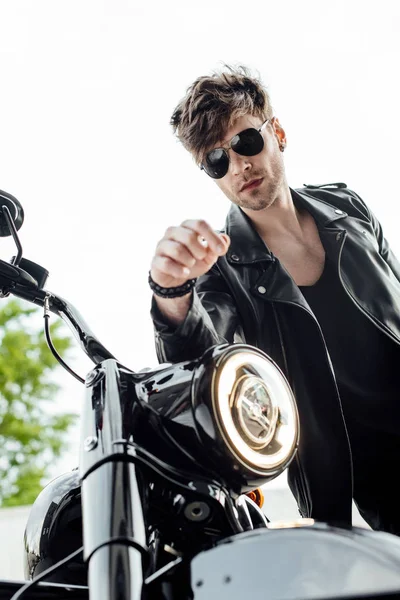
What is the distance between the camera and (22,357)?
20859 millimetres

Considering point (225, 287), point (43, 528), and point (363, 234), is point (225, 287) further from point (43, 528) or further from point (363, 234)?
point (43, 528)

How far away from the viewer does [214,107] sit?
2.82 meters

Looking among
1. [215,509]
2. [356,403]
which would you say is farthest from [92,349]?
[356,403]

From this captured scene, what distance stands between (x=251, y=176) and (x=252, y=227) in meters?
0.24

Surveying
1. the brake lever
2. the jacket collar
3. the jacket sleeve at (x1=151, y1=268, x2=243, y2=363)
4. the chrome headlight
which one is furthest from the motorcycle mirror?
the jacket collar

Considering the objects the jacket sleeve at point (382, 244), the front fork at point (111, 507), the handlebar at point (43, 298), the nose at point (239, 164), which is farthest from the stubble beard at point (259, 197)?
the front fork at point (111, 507)

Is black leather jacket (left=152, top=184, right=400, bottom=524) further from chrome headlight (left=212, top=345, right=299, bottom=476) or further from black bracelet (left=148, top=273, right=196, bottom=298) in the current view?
chrome headlight (left=212, top=345, right=299, bottom=476)

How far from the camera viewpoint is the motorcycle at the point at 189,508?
2.72 feet

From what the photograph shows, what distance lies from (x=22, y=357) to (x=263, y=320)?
19.4m

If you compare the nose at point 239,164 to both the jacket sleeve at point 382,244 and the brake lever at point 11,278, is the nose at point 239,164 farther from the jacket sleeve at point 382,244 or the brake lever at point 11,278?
the brake lever at point 11,278

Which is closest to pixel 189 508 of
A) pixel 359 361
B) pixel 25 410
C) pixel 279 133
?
pixel 359 361

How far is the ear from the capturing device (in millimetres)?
3299

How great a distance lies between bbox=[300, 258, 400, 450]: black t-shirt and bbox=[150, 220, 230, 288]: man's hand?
134 centimetres

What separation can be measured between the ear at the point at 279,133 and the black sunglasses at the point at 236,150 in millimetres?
660
